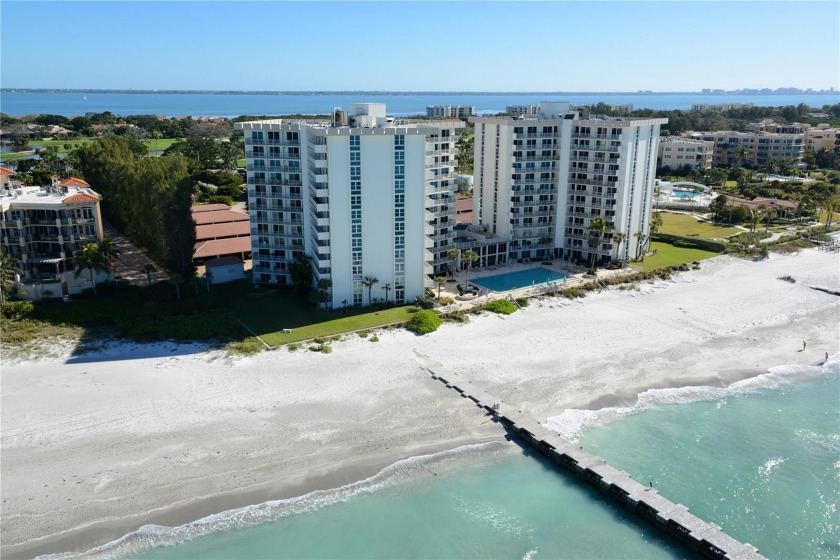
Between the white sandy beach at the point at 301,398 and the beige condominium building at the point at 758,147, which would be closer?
the white sandy beach at the point at 301,398

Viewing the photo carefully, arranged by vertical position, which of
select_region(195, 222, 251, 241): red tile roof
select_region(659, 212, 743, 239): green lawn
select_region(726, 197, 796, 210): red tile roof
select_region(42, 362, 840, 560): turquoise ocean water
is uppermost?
select_region(726, 197, 796, 210): red tile roof

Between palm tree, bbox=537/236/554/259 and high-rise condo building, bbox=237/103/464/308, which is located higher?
high-rise condo building, bbox=237/103/464/308

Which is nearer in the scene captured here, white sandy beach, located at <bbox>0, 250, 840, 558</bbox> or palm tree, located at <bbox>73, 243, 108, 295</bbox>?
white sandy beach, located at <bbox>0, 250, 840, 558</bbox>

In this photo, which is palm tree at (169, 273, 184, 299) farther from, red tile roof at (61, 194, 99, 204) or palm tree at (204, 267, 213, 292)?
red tile roof at (61, 194, 99, 204)

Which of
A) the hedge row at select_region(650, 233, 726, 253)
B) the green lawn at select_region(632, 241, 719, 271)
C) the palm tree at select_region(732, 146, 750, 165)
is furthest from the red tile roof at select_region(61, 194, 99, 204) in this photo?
the palm tree at select_region(732, 146, 750, 165)

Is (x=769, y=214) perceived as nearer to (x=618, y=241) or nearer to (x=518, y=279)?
(x=618, y=241)

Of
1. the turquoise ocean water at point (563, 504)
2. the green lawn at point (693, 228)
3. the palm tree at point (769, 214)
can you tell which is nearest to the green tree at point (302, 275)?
the turquoise ocean water at point (563, 504)

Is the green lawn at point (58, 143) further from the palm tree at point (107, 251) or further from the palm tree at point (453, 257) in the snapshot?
the palm tree at point (453, 257)
